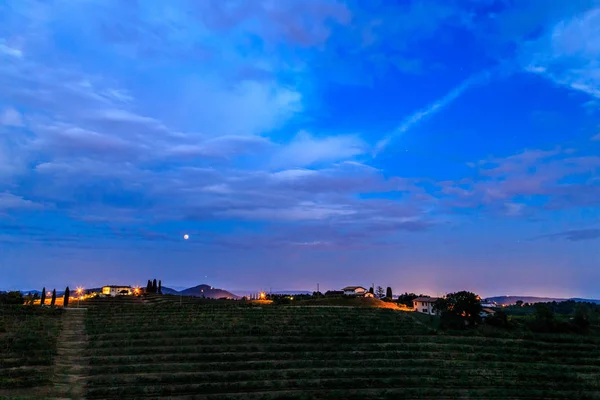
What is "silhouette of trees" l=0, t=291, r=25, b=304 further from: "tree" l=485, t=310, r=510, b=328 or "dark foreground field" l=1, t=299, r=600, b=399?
"tree" l=485, t=310, r=510, b=328

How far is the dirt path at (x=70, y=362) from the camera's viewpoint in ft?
89.7

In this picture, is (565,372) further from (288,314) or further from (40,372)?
(40,372)

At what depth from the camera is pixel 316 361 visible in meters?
34.3

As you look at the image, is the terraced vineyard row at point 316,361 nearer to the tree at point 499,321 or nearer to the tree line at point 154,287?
the tree at point 499,321

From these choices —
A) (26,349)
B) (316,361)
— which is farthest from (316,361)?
(26,349)

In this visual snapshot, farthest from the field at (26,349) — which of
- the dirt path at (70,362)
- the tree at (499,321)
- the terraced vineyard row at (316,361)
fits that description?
the tree at (499,321)

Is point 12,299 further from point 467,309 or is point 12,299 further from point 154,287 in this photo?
point 467,309

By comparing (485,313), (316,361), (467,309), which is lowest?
(316,361)

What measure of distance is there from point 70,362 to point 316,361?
2028 cm

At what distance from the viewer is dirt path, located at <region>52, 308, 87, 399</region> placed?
27344 mm

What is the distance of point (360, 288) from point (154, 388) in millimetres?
85506

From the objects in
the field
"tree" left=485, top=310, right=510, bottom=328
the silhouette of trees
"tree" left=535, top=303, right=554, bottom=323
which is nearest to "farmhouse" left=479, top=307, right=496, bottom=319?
"tree" left=485, top=310, right=510, bottom=328

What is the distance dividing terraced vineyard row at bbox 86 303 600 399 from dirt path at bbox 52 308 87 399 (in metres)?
0.78

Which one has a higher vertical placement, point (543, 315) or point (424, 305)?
point (543, 315)
